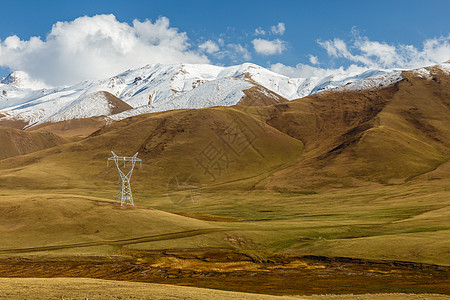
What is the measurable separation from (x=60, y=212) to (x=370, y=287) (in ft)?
252

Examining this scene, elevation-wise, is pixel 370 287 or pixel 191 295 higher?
pixel 191 295

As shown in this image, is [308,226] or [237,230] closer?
[237,230]

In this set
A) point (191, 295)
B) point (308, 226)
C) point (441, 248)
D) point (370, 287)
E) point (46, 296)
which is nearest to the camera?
point (46, 296)

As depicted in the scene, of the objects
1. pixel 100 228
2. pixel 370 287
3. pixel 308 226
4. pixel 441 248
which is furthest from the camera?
pixel 308 226

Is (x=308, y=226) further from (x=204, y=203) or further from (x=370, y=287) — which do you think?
(x=204, y=203)

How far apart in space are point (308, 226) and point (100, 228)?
5315cm

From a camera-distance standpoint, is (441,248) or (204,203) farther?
(204,203)

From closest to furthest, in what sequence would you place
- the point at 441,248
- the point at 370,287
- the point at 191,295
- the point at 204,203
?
the point at 191,295 → the point at 370,287 → the point at 441,248 → the point at 204,203

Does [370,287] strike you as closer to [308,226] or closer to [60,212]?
[308,226]

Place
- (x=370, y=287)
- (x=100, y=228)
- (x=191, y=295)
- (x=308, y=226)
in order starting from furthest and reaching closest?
(x=308, y=226)
(x=100, y=228)
(x=370, y=287)
(x=191, y=295)

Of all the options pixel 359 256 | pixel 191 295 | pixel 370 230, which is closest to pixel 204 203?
pixel 370 230

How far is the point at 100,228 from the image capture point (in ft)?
312

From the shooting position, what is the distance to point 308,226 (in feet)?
341

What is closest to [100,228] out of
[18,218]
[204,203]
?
[18,218]
